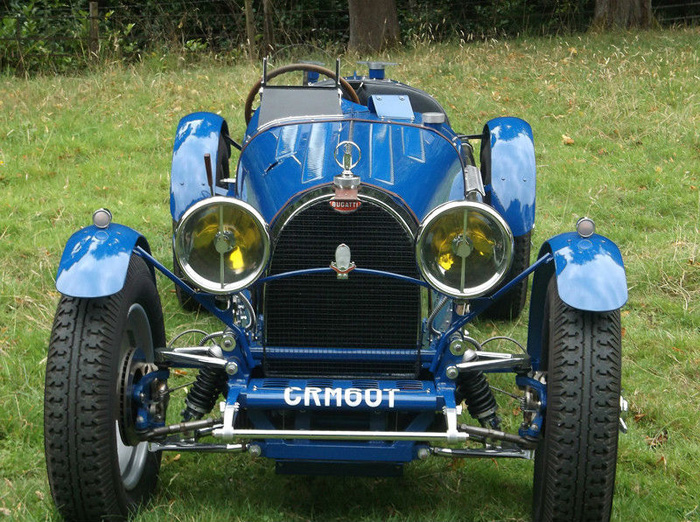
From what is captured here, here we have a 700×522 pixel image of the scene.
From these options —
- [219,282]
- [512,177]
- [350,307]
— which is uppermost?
[512,177]

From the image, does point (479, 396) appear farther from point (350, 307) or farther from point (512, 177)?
point (512, 177)

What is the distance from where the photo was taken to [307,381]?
3471 mm

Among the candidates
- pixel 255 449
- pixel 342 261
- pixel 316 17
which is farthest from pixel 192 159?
pixel 316 17

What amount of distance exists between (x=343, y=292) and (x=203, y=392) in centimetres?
64

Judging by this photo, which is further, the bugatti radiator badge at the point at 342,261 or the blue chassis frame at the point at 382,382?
the bugatti radiator badge at the point at 342,261

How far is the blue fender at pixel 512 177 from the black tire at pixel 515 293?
191 millimetres

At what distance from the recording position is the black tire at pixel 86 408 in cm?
315

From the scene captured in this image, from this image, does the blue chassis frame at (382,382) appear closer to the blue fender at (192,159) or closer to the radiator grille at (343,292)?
the radiator grille at (343,292)

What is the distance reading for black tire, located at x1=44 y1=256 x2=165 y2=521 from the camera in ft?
10.3

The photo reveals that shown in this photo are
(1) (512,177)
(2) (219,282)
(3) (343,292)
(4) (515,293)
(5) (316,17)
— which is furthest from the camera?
(5) (316,17)

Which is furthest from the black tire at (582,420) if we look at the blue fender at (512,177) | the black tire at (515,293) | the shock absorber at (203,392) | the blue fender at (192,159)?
the blue fender at (192,159)

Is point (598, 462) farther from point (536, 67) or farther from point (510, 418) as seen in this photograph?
point (536, 67)

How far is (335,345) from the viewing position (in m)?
3.64

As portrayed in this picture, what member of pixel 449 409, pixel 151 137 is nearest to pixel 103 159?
pixel 151 137
